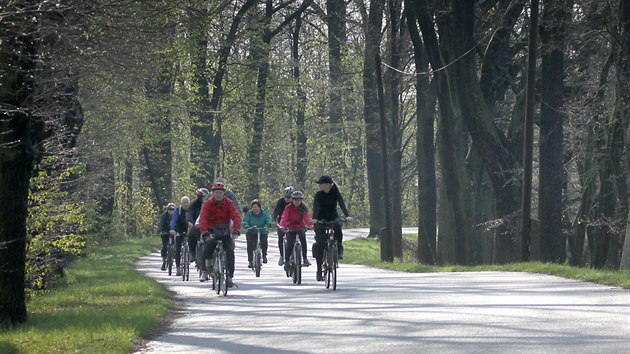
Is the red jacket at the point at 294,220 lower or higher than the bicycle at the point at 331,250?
higher

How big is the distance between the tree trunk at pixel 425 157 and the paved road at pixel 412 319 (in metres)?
17.1

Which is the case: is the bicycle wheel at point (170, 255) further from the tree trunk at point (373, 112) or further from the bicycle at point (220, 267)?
the tree trunk at point (373, 112)

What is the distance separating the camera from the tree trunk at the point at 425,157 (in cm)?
4022

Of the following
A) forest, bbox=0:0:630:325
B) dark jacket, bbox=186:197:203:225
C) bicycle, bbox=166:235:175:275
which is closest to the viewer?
forest, bbox=0:0:630:325

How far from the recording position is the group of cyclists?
71.8ft

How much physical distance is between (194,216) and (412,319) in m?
12.9

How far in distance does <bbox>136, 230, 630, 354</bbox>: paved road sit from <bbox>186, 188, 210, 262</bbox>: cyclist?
12.3 feet

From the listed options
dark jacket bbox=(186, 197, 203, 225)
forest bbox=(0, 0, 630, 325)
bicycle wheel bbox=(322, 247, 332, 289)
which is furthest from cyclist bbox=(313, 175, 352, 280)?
dark jacket bbox=(186, 197, 203, 225)

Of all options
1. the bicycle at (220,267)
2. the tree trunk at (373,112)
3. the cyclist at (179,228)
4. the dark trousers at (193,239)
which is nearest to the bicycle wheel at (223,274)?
the bicycle at (220,267)

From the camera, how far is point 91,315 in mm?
17016

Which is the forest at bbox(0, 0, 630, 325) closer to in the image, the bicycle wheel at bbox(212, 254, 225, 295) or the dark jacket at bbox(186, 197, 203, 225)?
the dark jacket at bbox(186, 197, 203, 225)

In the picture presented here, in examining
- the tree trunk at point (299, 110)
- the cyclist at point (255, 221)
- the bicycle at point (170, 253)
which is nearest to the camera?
the bicycle at point (170, 253)

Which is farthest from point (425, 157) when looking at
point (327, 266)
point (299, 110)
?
point (299, 110)

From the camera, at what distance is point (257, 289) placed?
2416 cm
